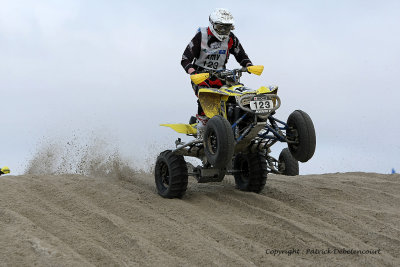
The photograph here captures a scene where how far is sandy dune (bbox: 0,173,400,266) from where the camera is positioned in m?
4.74

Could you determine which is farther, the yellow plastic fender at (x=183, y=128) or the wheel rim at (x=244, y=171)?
the wheel rim at (x=244, y=171)

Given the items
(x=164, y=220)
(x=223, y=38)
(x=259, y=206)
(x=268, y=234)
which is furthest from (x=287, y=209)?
Answer: (x=223, y=38)

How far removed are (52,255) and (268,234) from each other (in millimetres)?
2471

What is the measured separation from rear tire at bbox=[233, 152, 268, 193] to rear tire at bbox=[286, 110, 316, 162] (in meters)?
1.42

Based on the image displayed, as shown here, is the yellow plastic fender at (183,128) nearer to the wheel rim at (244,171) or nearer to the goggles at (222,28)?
the wheel rim at (244,171)

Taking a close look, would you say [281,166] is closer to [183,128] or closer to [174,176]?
[183,128]

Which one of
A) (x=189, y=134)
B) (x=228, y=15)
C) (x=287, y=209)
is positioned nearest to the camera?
(x=287, y=209)

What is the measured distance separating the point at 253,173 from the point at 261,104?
2014 millimetres

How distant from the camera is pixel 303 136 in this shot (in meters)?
6.21

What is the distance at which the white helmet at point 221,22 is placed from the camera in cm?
695

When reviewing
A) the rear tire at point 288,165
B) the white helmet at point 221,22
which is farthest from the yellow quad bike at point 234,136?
the rear tire at point 288,165

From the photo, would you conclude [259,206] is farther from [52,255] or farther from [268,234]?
[52,255]

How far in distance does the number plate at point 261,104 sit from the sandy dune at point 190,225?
1.43 meters

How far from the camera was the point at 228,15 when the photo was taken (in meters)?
7.00
